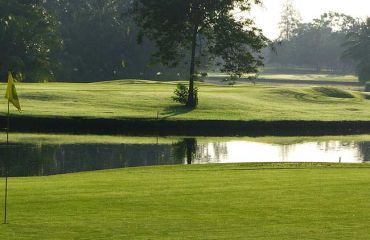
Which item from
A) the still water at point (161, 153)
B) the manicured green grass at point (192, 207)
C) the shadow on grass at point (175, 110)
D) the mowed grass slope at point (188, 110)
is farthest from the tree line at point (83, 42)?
the manicured green grass at point (192, 207)

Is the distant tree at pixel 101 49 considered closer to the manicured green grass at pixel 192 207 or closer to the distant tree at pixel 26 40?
the distant tree at pixel 26 40

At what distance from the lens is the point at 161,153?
47469 millimetres

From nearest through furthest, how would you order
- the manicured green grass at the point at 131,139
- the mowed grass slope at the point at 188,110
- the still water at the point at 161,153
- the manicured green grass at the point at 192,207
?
the manicured green grass at the point at 192,207, the still water at the point at 161,153, the manicured green grass at the point at 131,139, the mowed grass slope at the point at 188,110

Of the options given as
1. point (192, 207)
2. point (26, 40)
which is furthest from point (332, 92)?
point (192, 207)

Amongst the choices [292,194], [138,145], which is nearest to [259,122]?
[138,145]

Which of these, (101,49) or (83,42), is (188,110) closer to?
(101,49)

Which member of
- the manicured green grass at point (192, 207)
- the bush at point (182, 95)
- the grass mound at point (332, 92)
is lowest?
the grass mound at point (332, 92)

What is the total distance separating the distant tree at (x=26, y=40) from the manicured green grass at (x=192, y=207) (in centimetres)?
8864

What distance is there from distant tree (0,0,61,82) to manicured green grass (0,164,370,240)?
3490 inches

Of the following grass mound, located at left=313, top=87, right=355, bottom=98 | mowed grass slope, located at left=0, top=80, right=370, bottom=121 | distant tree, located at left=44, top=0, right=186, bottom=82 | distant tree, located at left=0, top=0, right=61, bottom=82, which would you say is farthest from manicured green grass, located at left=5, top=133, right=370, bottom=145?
distant tree, located at left=44, top=0, right=186, bottom=82

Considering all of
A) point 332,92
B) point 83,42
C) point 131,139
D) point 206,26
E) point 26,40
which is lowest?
point 332,92

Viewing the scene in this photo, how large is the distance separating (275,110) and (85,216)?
5380 cm

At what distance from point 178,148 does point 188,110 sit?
62.8 ft

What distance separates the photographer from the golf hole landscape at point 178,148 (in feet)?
65.2
